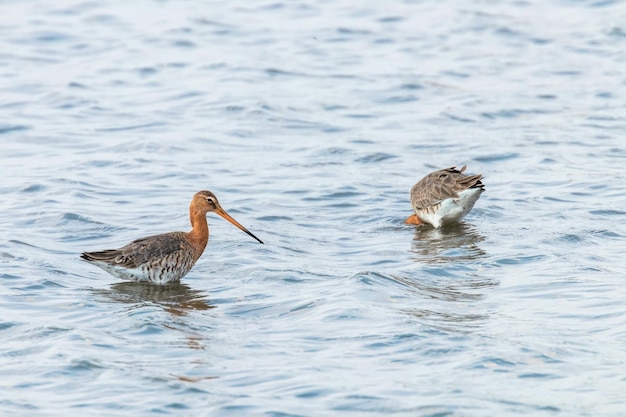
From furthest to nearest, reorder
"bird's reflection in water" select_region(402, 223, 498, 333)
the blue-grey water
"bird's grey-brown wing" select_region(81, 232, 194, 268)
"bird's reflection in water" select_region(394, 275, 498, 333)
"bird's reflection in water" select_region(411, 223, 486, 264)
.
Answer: "bird's reflection in water" select_region(411, 223, 486, 264) < "bird's grey-brown wing" select_region(81, 232, 194, 268) < "bird's reflection in water" select_region(402, 223, 498, 333) < "bird's reflection in water" select_region(394, 275, 498, 333) < the blue-grey water

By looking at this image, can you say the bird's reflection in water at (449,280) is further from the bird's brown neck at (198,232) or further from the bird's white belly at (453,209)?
the bird's brown neck at (198,232)

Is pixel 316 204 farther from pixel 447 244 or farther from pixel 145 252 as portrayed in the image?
pixel 145 252

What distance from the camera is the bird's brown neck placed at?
12219mm

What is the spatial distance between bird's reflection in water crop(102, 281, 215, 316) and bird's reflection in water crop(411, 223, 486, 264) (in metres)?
2.63

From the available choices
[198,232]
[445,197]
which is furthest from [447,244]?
[198,232]

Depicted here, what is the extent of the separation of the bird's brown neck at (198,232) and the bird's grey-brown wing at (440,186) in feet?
10.0

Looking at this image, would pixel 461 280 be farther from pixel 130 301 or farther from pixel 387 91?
pixel 387 91

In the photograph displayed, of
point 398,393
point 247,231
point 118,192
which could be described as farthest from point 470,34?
point 398,393

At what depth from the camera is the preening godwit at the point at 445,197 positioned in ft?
45.8

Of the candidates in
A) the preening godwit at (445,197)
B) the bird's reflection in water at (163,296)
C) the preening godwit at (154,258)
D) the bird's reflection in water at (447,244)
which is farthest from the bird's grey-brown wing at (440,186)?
the bird's reflection in water at (163,296)

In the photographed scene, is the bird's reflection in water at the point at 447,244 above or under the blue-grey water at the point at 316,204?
under

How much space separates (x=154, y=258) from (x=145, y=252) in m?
0.12

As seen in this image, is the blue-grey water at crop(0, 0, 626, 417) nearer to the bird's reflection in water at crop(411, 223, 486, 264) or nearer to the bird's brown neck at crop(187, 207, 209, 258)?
the bird's reflection in water at crop(411, 223, 486, 264)

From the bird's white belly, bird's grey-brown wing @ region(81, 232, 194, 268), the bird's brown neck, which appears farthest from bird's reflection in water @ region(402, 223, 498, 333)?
bird's grey-brown wing @ region(81, 232, 194, 268)
